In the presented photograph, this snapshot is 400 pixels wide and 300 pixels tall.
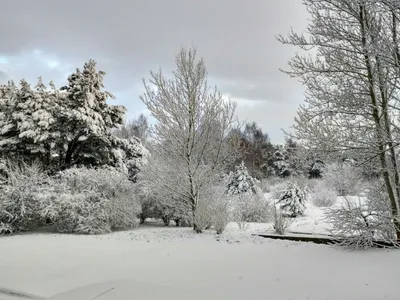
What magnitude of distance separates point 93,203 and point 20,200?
92.4 inches

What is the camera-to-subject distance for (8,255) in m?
7.55

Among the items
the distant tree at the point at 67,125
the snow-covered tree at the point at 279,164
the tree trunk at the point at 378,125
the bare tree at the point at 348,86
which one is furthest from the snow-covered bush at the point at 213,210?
the snow-covered tree at the point at 279,164

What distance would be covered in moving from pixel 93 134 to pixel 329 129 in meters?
10.0

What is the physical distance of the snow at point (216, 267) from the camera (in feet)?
15.2

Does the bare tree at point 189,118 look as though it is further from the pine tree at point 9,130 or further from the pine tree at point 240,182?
the pine tree at point 240,182

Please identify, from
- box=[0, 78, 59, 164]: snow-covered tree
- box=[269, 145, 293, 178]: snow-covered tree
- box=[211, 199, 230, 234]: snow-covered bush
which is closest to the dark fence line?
box=[211, 199, 230, 234]: snow-covered bush

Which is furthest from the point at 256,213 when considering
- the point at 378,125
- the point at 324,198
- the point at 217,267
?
the point at 217,267

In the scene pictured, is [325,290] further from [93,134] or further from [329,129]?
[93,134]

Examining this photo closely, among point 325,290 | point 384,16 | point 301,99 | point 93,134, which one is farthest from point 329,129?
point 93,134

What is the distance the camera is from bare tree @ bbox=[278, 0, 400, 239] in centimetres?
653

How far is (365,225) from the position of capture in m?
6.37

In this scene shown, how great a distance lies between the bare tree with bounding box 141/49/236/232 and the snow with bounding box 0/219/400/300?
2.16 meters

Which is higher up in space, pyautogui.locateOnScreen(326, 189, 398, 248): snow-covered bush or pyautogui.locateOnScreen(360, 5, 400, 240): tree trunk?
pyautogui.locateOnScreen(360, 5, 400, 240): tree trunk

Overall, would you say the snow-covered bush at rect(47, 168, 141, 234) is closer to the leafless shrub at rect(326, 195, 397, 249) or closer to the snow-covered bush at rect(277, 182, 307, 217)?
the snow-covered bush at rect(277, 182, 307, 217)
